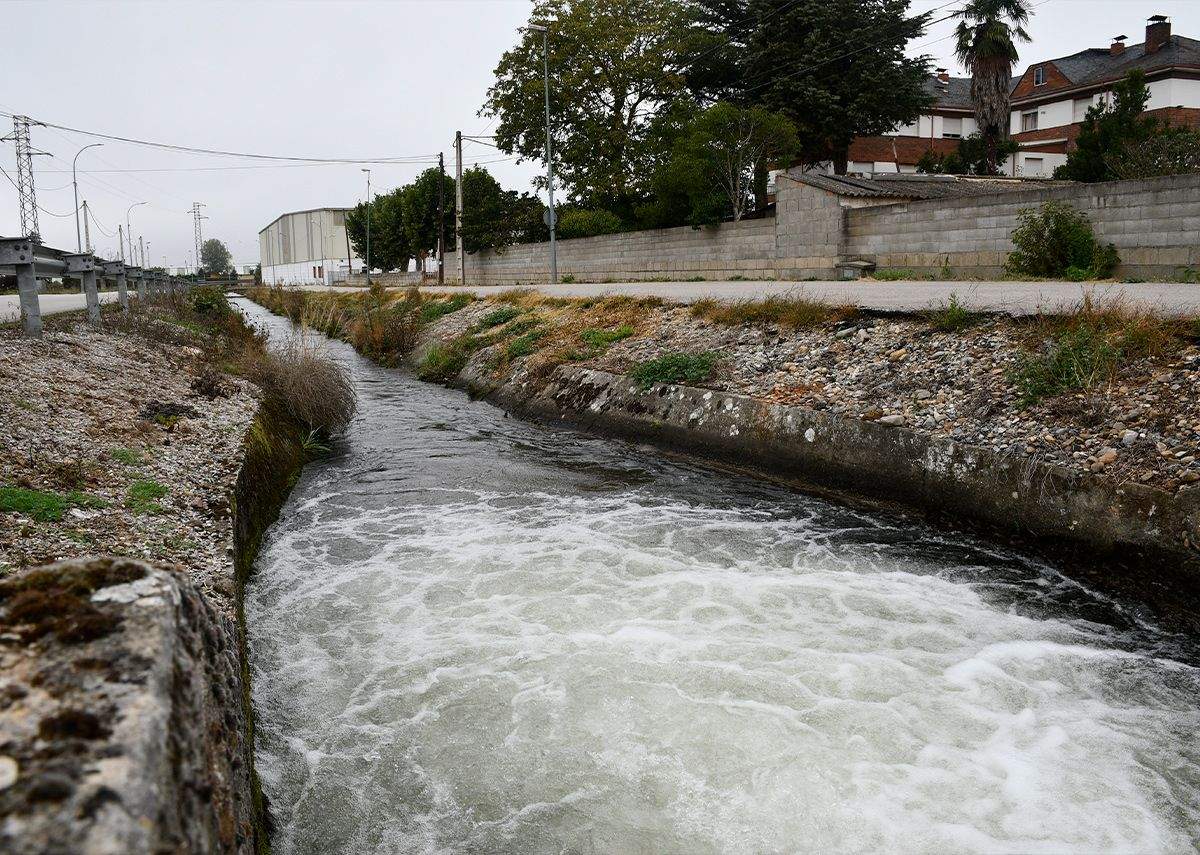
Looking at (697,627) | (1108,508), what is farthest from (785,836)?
(1108,508)

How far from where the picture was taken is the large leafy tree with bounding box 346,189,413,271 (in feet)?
208

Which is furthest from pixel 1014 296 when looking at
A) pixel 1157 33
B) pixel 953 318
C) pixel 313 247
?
pixel 313 247

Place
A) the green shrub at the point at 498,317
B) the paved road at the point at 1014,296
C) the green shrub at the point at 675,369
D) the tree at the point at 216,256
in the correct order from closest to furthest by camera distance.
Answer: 1. the paved road at the point at 1014,296
2. the green shrub at the point at 675,369
3. the green shrub at the point at 498,317
4. the tree at the point at 216,256

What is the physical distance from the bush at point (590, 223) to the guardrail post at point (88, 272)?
24943mm

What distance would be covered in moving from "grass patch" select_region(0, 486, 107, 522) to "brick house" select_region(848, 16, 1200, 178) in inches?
1824

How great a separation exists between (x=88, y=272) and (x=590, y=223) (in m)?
25.7

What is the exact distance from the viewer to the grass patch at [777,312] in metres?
10.8

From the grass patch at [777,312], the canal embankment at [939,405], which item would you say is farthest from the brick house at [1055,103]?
the canal embankment at [939,405]

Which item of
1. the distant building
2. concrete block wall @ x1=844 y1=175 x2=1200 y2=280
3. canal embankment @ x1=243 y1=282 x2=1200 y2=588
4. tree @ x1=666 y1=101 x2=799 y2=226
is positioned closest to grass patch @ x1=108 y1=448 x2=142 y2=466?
canal embankment @ x1=243 y1=282 x2=1200 y2=588

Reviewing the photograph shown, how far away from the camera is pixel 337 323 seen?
2802cm

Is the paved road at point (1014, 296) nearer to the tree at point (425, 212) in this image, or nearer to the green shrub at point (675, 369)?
the green shrub at point (675, 369)

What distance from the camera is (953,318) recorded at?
9.18 m

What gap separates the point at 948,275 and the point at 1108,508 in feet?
43.8

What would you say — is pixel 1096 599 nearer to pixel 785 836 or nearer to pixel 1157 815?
pixel 1157 815
